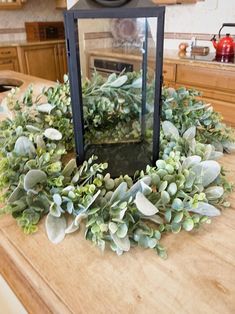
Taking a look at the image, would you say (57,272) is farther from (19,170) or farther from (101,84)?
(101,84)

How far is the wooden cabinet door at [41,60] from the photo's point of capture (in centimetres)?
441

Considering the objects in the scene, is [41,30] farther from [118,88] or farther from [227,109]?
[118,88]

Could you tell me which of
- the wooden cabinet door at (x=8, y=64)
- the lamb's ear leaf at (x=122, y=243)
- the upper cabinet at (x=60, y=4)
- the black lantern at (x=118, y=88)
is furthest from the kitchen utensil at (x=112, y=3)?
the upper cabinet at (x=60, y=4)

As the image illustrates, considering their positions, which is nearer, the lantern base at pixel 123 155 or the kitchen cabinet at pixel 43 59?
the lantern base at pixel 123 155

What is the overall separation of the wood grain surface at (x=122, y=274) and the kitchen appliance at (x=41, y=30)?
4841mm

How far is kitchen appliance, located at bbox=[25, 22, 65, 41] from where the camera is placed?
470cm

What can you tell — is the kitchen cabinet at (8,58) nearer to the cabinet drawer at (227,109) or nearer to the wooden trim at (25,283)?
the cabinet drawer at (227,109)

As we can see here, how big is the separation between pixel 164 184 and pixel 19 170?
321mm

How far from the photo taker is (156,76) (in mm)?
637

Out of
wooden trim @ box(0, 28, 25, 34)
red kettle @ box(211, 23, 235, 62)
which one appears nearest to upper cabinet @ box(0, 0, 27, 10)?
wooden trim @ box(0, 28, 25, 34)

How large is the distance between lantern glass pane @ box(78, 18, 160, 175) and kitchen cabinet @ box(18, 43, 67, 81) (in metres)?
3.93

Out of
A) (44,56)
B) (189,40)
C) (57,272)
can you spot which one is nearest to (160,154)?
(57,272)

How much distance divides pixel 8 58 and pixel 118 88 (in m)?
4.01

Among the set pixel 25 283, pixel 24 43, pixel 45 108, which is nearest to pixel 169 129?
pixel 45 108
